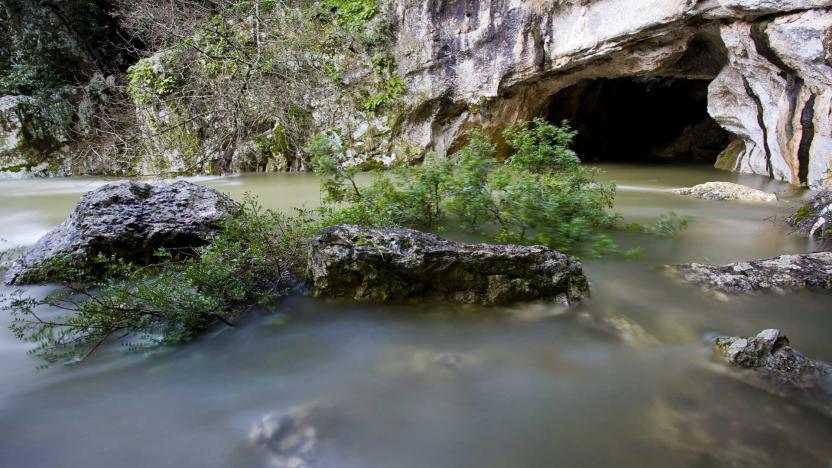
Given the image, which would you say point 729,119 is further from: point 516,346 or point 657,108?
point 516,346

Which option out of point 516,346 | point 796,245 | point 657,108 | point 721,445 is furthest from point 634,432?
point 657,108

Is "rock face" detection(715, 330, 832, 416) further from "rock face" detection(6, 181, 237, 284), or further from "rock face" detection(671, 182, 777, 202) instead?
"rock face" detection(671, 182, 777, 202)

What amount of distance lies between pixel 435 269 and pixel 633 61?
8.82 m

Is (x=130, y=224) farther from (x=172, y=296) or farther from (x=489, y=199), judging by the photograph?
(x=489, y=199)

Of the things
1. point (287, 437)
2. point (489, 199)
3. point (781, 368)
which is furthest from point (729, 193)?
point (287, 437)

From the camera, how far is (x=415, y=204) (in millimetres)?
4895

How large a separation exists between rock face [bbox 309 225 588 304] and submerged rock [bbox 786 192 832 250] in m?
3.38

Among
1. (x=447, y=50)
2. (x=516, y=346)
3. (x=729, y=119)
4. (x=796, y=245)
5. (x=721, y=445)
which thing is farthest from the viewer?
(x=447, y=50)

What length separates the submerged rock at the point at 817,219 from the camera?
4838 mm

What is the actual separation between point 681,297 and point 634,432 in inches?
71.4

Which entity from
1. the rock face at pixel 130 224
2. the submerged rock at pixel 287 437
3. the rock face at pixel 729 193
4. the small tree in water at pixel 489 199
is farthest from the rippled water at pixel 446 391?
the rock face at pixel 729 193

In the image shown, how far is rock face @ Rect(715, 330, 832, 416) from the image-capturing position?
2309 millimetres

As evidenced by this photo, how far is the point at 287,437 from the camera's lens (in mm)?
2162

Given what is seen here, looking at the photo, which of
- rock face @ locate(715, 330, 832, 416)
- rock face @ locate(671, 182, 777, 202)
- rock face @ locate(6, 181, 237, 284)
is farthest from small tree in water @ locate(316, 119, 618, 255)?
rock face @ locate(671, 182, 777, 202)
